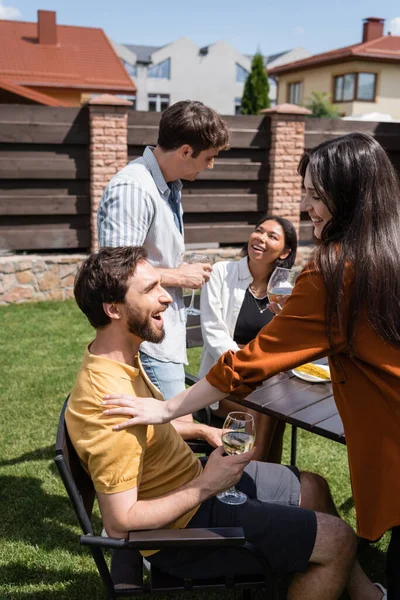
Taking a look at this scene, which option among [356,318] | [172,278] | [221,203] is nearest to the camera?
[356,318]

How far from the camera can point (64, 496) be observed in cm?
363

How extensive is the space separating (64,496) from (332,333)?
2422 mm

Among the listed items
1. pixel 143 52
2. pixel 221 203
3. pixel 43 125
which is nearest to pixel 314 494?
pixel 43 125

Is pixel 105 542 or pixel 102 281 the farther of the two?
pixel 102 281

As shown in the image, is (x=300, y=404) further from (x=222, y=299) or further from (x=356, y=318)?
(x=222, y=299)

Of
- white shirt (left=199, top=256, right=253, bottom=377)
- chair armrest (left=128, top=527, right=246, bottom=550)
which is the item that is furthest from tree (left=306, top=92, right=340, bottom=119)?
chair armrest (left=128, top=527, right=246, bottom=550)

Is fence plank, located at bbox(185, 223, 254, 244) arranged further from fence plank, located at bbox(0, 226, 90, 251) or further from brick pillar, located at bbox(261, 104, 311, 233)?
fence plank, located at bbox(0, 226, 90, 251)

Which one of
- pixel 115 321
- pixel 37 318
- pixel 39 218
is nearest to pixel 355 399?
pixel 115 321

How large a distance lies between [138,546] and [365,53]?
3799 cm

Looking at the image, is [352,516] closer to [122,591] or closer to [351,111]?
[122,591]

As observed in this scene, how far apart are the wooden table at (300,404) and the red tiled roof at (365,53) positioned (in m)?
36.3

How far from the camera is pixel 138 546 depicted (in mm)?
1843

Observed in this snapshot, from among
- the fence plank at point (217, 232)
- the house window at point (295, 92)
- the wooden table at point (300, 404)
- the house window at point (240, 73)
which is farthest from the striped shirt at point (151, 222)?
the house window at point (240, 73)

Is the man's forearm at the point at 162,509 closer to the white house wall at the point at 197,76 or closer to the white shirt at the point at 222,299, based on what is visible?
the white shirt at the point at 222,299
